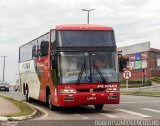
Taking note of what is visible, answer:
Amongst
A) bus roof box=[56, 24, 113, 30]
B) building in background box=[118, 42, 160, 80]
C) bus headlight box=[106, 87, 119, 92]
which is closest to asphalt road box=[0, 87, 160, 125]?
bus headlight box=[106, 87, 119, 92]

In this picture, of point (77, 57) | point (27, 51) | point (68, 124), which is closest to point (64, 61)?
point (77, 57)

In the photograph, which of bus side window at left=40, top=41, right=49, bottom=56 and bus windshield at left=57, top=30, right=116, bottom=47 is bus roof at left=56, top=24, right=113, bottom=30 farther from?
bus side window at left=40, top=41, right=49, bottom=56

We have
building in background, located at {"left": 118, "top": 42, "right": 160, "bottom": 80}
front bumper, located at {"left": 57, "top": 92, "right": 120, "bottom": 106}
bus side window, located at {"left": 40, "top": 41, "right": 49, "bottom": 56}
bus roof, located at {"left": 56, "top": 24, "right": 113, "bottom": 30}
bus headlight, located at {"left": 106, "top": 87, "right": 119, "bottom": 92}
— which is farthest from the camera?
building in background, located at {"left": 118, "top": 42, "right": 160, "bottom": 80}

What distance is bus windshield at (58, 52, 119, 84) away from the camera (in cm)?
1970

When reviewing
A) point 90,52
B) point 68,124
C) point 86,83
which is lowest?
point 68,124

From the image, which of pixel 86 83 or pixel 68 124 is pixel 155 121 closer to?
pixel 68 124

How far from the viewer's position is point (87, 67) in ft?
65.3

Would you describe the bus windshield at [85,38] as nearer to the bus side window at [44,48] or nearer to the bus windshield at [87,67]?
the bus windshield at [87,67]

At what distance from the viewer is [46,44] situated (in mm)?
22359

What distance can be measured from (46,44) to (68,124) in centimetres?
738

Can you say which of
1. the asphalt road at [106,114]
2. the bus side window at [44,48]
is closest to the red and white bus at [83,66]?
the asphalt road at [106,114]

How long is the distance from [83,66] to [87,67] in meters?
0.18

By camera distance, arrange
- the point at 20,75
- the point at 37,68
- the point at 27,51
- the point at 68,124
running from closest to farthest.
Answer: the point at 68,124 → the point at 37,68 → the point at 27,51 → the point at 20,75

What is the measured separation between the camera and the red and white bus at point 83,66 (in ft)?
64.6
